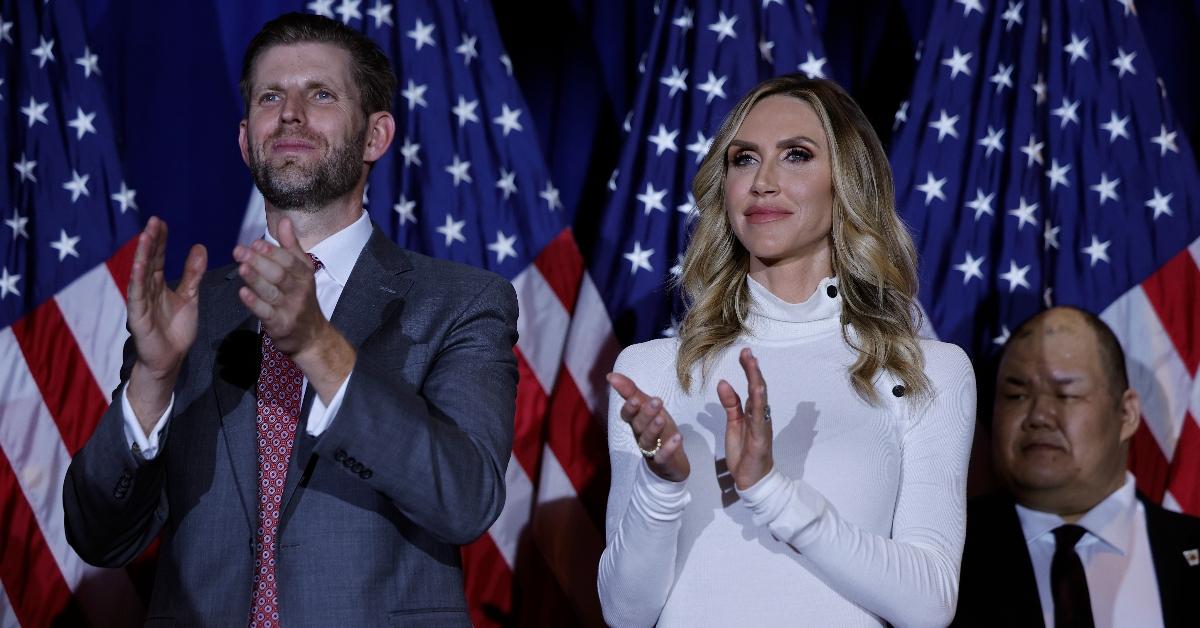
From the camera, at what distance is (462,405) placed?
6.81 feet

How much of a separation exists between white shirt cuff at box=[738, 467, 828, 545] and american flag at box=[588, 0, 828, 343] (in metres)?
1.48

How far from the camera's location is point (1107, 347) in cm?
331

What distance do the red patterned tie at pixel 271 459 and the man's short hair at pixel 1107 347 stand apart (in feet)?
6.63

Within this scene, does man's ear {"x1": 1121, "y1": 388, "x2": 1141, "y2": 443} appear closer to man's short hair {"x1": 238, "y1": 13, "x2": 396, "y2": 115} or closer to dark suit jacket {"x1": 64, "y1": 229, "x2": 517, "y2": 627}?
dark suit jacket {"x1": 64, "y1": 229, "x2": 517, "y2": 627}

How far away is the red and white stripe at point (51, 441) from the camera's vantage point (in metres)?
3.19

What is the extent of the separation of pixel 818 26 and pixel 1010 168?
0.74 m

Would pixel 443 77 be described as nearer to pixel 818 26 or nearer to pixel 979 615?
pixel 818 26

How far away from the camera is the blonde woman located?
2014 millimetres

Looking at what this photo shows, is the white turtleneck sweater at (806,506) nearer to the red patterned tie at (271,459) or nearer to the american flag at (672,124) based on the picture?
the red patterned tie at (271,459)

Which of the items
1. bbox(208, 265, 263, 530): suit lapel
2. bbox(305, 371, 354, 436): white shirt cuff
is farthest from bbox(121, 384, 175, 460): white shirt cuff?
bbox(305, 371, 354, 436): white shirt cuff

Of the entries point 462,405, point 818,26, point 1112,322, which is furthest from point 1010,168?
point 462,405

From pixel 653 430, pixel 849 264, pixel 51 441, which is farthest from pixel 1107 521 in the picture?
pixel 51 441

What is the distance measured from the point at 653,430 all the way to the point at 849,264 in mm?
689

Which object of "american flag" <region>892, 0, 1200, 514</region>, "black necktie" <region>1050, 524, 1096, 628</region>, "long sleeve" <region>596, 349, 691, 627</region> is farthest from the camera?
"american flag" <region>892, 0, 1200, 514</region>
